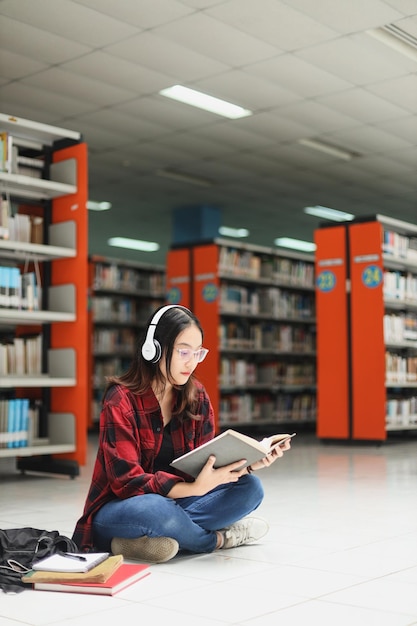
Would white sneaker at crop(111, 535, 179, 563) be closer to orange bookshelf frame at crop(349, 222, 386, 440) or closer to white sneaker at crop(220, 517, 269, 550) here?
white sneaker at crop(220, 517, 269, 550)

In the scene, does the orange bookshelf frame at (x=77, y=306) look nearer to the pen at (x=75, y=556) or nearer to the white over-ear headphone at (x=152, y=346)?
the white over-ear headphone at (x=152, y=346)

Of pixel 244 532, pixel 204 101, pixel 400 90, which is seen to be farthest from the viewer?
pixel 204 101

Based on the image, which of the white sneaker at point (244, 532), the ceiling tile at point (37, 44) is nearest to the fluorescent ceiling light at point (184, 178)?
the ceiling tile at point (37, 44)

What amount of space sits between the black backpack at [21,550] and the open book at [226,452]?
0.51m

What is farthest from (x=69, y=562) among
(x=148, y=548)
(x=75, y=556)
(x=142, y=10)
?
(x=142, y=10)

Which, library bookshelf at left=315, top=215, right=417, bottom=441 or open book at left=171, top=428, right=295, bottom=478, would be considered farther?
library bookshelf at left=315, top=215, right=417, bottom=441

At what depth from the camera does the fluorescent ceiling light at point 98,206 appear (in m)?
13.3

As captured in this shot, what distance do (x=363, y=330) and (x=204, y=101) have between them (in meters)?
2.86

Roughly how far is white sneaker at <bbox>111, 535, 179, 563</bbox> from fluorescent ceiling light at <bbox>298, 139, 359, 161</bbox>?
288 inches

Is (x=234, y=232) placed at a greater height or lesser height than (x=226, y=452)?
greater

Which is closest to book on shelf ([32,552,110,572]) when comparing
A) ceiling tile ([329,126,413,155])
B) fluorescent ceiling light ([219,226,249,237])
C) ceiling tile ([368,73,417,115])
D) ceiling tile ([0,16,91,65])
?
ceiling tile ([0,16,91,65])

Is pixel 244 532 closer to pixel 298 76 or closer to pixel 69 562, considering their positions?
pixel 69 562

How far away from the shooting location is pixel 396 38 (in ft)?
22.2

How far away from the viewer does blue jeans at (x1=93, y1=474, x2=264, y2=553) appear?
113 inches
